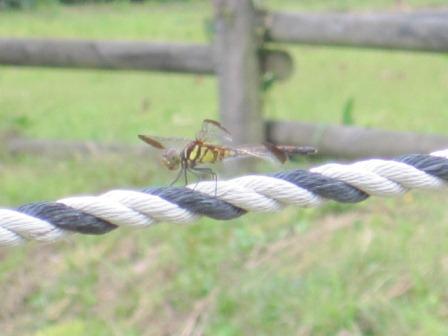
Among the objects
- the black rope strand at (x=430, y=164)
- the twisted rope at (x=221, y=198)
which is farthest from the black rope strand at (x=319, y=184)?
the black rope strand at (x=430, y=164)

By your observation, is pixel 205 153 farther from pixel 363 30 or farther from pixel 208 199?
pixel 363 30

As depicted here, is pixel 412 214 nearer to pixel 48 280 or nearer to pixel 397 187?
pixel 48 280

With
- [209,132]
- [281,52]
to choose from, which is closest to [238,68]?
[281,52]

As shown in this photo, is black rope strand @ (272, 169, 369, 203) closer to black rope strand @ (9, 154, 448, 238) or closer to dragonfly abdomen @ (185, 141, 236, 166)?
black rope strand @ (9, 154, 448, 238)

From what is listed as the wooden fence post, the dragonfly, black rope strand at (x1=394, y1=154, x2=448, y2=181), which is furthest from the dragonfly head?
the wooden fence post

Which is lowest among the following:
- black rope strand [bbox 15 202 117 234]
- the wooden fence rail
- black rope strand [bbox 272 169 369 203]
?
black rope strand [bbox 15 202 117 234]

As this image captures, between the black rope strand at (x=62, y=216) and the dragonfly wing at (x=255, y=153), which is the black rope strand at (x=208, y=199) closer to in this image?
the black rope strand at (x=62, y=216)

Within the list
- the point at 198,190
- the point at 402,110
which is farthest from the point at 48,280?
the point at 402,110
